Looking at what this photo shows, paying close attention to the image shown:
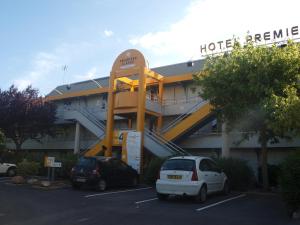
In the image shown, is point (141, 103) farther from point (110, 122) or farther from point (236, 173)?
point (236, 173)

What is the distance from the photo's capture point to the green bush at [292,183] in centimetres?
1091

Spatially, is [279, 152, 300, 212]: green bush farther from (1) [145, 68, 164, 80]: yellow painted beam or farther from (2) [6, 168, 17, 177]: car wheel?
(2) [6, 168, 17, 177]: car wheel

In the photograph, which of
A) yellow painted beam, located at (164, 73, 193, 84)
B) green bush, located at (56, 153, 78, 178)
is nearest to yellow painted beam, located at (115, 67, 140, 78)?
yellow painted beam, located at (164, 73, 193, 84)

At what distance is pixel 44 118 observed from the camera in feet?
117

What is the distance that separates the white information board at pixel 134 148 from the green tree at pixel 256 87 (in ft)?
22.3

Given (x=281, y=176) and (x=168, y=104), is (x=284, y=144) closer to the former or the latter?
(x=168, y=104)

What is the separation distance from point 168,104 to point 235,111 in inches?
572

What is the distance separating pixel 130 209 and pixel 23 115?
24.8 meters

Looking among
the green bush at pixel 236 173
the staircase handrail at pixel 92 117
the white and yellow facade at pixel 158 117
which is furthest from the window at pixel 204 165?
the staircase handrail at pixel 92 117

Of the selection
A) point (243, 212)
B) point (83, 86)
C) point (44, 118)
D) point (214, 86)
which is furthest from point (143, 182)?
point (83, 86)

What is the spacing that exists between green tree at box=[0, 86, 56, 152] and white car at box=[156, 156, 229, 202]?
22991 millimetres

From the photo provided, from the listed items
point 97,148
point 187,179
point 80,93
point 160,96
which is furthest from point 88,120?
point 187,179

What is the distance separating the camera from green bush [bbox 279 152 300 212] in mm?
10906

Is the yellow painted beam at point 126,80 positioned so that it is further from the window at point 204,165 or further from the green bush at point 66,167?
the window at point 204,165
